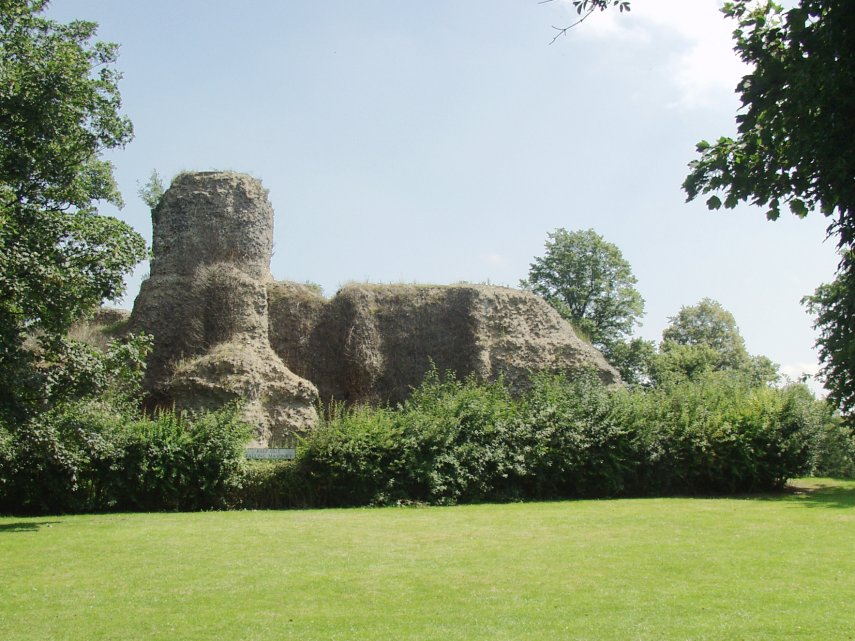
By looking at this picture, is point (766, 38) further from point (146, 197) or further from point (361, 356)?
point (146, 197)

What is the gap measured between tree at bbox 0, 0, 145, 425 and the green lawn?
344 cm

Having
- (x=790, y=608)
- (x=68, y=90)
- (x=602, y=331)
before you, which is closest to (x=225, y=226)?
(x=68, y=90)

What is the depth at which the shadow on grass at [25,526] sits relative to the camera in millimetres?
16266

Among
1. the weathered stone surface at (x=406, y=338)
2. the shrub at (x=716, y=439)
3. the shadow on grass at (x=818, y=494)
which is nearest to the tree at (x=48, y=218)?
the weathered stone surface at (x=406, y=338)

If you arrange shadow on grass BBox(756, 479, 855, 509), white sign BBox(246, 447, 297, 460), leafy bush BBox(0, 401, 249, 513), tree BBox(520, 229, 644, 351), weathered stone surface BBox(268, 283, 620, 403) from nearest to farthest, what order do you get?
leafy bush BBox(0, 401, 249, 513) < white sign BBox(246, 447, 297, 460) < shadow on grass BBox(756, 479, 855, 509) < weathered stone surface BBox(268, 283, 620, 403) < tree BBox(520, 229, 644, 351)

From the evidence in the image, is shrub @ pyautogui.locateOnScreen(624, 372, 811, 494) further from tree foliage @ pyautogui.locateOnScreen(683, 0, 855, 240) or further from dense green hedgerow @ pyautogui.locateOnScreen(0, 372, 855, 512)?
tree foliage @ pyautogui.locateOnScreen(683, 0, 855, 240)

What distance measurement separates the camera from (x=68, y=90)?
59.5 ft

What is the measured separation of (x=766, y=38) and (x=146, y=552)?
12.1 m

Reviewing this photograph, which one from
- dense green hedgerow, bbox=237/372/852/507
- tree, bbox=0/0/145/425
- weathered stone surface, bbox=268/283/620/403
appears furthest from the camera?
weathered stone surface, bbox=268/283/620/403

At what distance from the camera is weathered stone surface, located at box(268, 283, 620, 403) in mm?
31188

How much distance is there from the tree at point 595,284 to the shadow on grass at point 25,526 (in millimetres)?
43429

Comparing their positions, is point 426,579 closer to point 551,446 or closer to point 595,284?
point 551,446

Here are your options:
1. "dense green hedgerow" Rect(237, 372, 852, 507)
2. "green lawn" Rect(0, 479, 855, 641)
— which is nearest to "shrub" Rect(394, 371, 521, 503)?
"dense green hedgerow" Rect(237, 372, 852, 507)

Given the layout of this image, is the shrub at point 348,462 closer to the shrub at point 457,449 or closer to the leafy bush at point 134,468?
the shrub at point 457,449
